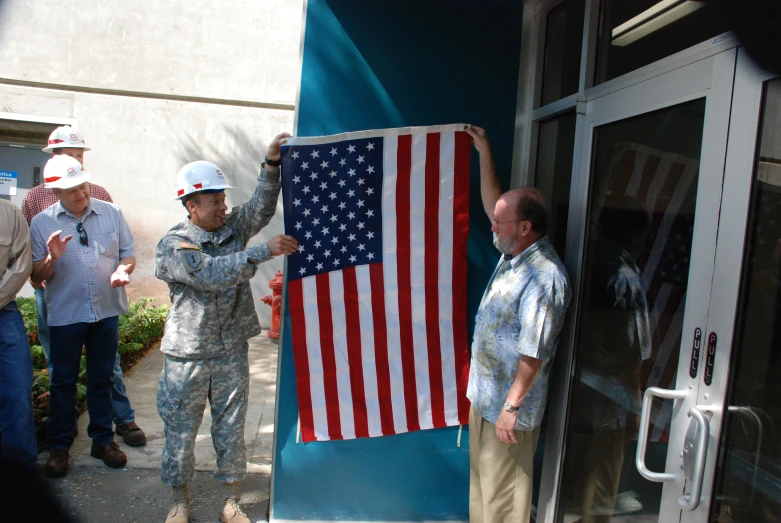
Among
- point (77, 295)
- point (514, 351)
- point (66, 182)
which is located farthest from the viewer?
point (77, 295)

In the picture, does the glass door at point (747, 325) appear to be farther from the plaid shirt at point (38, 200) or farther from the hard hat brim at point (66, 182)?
the plaid shirt at point (38, 200)

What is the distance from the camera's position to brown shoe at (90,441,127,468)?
12.7 ft

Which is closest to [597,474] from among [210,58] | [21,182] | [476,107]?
[476,107]

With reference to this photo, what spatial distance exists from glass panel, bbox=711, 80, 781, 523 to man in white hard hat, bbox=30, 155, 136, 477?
327 centimetres

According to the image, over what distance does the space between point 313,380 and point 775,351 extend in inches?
82.6

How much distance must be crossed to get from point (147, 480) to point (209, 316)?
4.59ft

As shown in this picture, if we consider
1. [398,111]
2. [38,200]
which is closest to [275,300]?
[38,200]

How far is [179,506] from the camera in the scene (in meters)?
Answer: 3.21

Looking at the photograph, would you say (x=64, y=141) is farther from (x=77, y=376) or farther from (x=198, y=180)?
(x=198, y=180)

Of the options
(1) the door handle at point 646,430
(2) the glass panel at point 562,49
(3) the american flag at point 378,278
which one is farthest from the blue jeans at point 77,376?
(1) the door handle at point 646,430

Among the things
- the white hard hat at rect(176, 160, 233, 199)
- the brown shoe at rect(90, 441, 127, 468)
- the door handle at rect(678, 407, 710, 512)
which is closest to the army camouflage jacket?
the white hard hat at rect(176, 160, 233, 199)

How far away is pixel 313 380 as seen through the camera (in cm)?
317

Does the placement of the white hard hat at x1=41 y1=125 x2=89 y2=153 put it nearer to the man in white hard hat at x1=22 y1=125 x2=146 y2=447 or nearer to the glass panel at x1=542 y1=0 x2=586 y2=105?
the man in white hard hat at x1=22 y1=125 x2=146 y2=447

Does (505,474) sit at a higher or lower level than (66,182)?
lower
